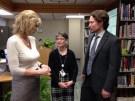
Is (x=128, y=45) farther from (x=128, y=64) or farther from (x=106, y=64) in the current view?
(x=106, y=64)

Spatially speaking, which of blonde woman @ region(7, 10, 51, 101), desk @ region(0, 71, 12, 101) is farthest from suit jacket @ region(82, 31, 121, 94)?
desk @ region(0, 71, 12, 101)

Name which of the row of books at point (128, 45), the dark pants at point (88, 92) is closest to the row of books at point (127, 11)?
the row of books at point (128, 45)

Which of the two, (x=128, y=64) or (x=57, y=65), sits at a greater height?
(x=57, y=65)

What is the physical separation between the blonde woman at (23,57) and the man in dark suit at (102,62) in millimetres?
563

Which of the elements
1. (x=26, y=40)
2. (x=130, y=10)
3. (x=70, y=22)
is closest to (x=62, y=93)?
(x=26, y=40)

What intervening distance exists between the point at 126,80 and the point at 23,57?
2.45 meters

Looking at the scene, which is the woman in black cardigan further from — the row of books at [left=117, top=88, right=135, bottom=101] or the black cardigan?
the row of books at [left=117, top=88, right=135, bottom=101]

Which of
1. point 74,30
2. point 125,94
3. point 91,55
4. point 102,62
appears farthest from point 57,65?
point 74,30

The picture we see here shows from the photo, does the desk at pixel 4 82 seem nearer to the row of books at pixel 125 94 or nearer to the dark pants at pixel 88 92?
the dark pants at pixel 88 92

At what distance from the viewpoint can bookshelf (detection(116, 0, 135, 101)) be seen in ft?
10.2

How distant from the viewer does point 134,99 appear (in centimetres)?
336

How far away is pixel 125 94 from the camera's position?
341 cm

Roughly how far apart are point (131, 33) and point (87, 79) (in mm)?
1658

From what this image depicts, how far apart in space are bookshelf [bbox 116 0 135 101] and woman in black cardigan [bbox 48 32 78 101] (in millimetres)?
1422
